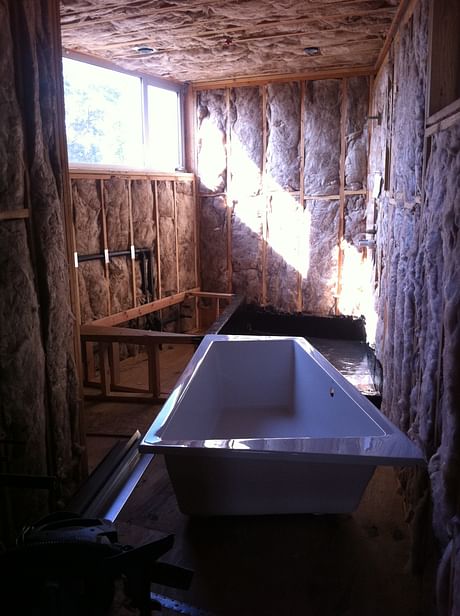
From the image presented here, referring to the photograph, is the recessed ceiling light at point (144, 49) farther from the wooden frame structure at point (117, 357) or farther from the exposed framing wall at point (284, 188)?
the wooden frame structure at point (117, 357)

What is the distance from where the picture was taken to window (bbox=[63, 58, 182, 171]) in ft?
16.1

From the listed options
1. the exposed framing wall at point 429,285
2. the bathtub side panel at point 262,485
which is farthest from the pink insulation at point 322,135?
the bathtub side panel at point 262,485

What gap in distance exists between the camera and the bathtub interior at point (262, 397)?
9.52ft

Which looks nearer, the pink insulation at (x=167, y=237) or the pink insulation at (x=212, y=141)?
the pink insulation at (x=167, y=237)

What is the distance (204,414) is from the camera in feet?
10.8

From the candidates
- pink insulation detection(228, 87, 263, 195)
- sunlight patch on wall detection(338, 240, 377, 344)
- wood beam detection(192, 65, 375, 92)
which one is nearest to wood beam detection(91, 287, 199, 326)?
pink insulation detection(228, 87, 263, 195)

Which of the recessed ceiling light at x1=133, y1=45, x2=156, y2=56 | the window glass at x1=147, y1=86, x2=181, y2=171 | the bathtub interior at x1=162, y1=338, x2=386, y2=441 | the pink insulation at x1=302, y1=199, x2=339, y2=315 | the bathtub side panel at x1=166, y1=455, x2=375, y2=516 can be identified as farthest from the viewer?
the pink insulation at x1=302, y1=199, x2=339, y2=315

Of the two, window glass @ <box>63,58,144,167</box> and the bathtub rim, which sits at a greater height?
window glass @ <box>63,58,144,167</box>

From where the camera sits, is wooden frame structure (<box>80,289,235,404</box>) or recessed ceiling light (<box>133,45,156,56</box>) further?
recessed ceiling light (<box>133,45,156,56</box>)

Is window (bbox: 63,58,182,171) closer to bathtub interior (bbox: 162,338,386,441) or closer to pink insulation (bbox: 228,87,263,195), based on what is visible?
pink insulation (bbox: 228,87,263,195)

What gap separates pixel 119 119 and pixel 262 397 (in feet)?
11.4

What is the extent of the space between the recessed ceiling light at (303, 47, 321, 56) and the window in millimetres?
1936

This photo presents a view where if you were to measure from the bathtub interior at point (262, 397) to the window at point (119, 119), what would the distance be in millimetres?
2630

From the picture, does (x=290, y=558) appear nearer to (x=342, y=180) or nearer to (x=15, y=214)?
(x=15, y=214)
